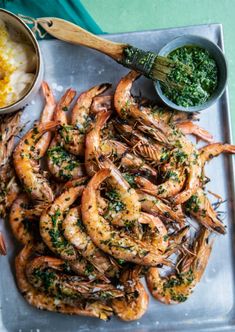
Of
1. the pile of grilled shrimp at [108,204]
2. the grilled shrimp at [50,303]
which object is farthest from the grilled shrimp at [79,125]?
the grilled shrimp at [50,303]

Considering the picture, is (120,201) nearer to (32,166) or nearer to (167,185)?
(167,185)

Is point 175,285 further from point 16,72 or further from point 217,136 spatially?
point 16,72

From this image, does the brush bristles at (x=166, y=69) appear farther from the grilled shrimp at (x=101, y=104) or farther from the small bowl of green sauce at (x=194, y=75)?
the grilled shrimp at (x=101, y=104)

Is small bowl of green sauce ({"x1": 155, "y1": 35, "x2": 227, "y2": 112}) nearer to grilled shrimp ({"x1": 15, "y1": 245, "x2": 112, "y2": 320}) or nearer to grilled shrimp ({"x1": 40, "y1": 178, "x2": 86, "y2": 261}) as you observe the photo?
grilled shrimp ({"x1": 40, "y1": 178, "x2": 86, "y2": 261})

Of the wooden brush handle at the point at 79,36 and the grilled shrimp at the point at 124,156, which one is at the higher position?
the wooden brush handle at the point at 79,36

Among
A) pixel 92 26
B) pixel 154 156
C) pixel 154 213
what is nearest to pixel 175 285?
pixel 154 213
